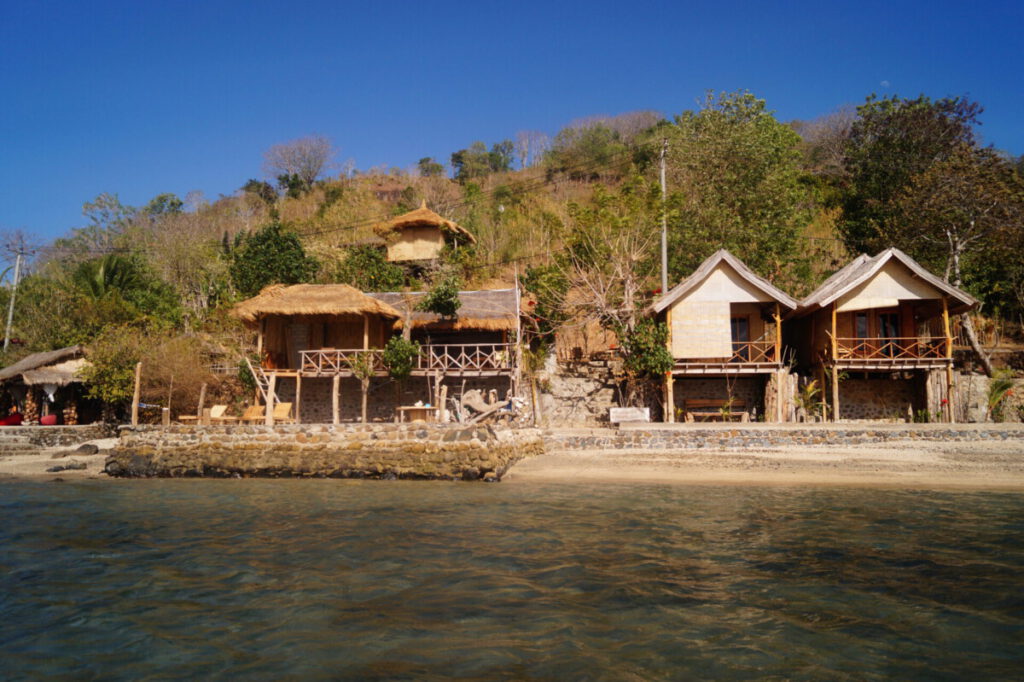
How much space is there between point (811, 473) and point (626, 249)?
10.2 m

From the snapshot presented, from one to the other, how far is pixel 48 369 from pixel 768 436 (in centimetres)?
2072

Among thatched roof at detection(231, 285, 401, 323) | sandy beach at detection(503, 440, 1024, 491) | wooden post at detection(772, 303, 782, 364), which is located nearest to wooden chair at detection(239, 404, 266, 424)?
thatched roof at detection(231, 285, 401, 323)

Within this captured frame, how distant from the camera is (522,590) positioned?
240 inches

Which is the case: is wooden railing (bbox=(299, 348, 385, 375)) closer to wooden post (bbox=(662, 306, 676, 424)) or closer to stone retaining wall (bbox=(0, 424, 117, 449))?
stone retaining wall (bbox=(0, 424, 117, 449))

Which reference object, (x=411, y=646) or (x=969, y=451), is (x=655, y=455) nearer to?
(x=969, y=451)

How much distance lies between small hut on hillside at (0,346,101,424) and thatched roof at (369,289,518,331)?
9866mm

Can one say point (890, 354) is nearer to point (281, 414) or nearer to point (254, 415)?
point (281, 414)

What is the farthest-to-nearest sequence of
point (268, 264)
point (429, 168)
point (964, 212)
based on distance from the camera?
point (429, 168), point (268, 264), point (964, 212)

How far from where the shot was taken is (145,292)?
85.1 feet

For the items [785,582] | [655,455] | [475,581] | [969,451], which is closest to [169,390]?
[655,455]

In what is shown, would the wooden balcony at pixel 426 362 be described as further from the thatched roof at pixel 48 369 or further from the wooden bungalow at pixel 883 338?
the wooden bungalow at pixel 883 338

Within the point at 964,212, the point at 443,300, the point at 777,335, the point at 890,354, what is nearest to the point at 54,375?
the point at 443,300

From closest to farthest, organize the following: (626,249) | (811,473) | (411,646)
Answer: (411,646), (811,473), (626,249)

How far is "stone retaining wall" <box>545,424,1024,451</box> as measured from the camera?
14.8 meters
